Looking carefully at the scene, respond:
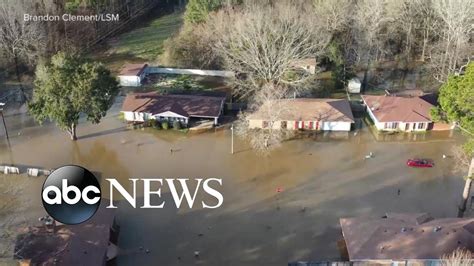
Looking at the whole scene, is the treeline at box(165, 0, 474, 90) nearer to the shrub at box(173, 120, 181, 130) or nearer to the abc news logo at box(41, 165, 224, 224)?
the shrub at box(173, 120, 181, 130)

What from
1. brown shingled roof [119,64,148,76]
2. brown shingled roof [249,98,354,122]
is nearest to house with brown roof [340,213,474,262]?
brown shingled roof [249,98,354,122]

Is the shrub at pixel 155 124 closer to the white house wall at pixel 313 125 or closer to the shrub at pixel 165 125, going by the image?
the shrub at pixel 165 125

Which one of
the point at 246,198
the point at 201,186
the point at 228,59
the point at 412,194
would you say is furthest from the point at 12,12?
the point at 412,194

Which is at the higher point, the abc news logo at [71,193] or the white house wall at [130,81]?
the white house wall at [130,81]

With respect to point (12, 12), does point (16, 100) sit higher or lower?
lower

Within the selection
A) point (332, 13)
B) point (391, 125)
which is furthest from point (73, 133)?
point (332, 13)

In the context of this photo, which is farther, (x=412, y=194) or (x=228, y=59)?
(x=228, y=59)

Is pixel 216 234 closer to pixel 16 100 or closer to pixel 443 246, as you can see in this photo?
pixel 443 246

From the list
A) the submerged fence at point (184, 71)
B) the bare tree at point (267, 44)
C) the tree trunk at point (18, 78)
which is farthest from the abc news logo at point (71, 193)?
the submerged fence at point (184, 71)
